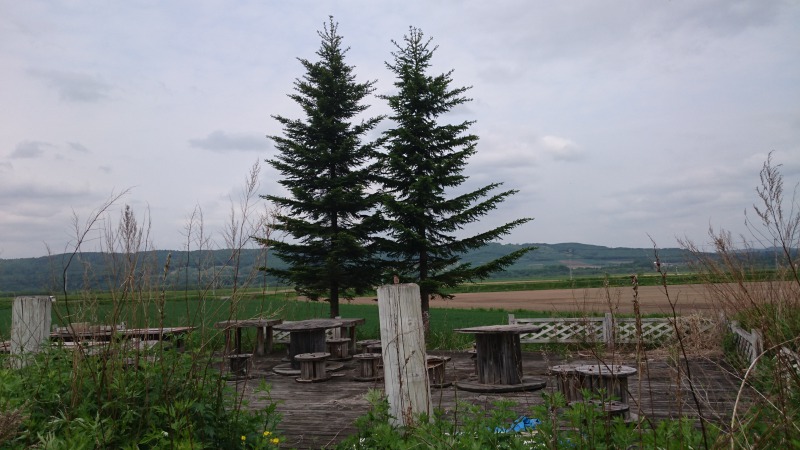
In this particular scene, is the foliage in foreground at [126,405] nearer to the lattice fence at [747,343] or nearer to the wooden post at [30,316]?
the wooden post at [30,316]

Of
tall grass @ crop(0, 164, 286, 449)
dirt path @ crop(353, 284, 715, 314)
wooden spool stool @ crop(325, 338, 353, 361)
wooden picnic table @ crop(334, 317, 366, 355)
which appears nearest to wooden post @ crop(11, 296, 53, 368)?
tall grass @ crop(0, 164, 286, 449)

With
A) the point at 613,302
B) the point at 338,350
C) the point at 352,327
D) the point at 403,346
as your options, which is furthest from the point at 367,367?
the point at 613,302

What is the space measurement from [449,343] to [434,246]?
2.92 metres

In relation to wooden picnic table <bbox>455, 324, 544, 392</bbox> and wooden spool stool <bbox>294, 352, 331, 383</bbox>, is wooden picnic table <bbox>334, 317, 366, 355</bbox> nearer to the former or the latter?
wooden spool stool <bbox>294, 352, 331, 383</bbox>

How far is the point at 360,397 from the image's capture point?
7602 mm

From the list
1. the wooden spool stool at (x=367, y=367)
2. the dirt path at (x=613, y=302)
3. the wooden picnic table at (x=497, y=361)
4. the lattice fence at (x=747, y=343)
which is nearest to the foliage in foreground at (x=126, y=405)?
the dirt path at (x=613, y=302)

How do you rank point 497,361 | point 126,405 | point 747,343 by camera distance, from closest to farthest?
point 126,405 → point 497,361 → point 747,343

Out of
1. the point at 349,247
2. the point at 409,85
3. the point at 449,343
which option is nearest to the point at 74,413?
the point at 449,343

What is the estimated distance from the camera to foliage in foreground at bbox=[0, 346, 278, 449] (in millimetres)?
3289

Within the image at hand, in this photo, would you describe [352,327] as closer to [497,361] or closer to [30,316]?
[497,361]

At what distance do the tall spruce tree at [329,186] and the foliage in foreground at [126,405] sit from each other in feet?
36.4

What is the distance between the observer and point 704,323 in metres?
11.1

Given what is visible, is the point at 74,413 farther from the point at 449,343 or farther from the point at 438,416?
the point at 449,343

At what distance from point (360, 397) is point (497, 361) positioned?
1.90 meters
